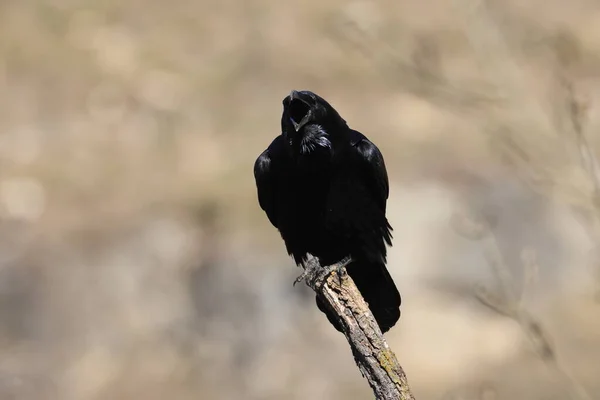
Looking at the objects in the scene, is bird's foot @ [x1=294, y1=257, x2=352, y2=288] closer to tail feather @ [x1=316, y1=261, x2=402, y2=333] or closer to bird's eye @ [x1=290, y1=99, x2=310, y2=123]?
tail feather @ [x1=316, y1=261, x2=402, y2=333]

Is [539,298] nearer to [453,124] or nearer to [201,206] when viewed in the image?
[453,124]

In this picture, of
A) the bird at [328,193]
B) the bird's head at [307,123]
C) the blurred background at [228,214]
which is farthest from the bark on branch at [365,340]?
the blurred background at [228,214]

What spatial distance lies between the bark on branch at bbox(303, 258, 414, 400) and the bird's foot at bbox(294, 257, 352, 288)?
0.02 meters

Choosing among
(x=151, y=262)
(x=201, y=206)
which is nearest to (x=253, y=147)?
(x=201, y=206)

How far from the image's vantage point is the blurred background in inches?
412

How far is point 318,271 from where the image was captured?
5008mm

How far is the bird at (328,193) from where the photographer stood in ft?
17.0

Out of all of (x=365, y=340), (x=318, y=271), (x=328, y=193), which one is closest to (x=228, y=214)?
(x=328, y=193)

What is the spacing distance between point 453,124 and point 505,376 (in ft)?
14.1

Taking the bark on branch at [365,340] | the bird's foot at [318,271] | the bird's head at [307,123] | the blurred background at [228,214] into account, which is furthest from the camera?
the blurred background at [228,214]

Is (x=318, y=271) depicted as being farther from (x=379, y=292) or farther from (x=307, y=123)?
(x=307, y=123)

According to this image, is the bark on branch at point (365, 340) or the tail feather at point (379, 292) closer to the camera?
the bark on branch at point (365, 340)

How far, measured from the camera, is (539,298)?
426 inches

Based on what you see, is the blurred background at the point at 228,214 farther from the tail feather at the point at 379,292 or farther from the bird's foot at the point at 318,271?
the bird's foot at the point at 318,271
